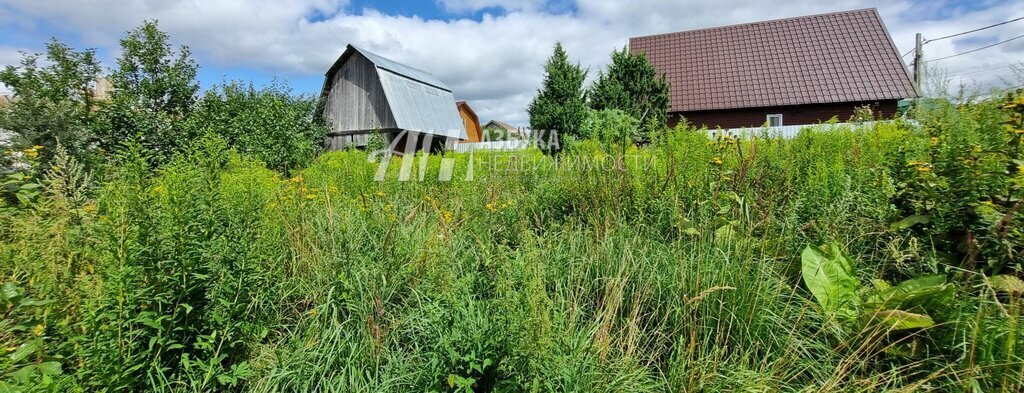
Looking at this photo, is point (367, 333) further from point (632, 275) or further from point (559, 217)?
point (559, 217)

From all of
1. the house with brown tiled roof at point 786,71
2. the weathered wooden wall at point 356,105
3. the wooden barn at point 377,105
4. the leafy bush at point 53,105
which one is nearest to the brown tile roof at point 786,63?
the house with brown tiled roof at point 786,71

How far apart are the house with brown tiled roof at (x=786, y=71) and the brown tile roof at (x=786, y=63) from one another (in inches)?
1.2

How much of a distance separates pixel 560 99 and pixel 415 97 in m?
6.30

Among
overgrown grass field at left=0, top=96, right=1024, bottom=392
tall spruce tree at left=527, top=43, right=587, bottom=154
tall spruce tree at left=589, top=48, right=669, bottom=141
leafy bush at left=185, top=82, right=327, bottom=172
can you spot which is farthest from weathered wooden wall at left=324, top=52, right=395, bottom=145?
overgrown grass field at left=0, top=96, right=1024, bottom=392

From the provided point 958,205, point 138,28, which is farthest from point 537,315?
point 138,28

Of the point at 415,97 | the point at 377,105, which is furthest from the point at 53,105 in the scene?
the point at 415,97

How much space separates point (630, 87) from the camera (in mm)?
14125

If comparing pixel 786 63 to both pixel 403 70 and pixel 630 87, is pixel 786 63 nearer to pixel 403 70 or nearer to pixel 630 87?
pixel 630 87

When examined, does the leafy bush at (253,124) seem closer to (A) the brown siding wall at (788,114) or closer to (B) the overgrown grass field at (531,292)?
(B) the overgrown grass field at (531,292)

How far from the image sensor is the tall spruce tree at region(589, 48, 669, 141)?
13.7 meters

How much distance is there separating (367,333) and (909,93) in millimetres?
19244

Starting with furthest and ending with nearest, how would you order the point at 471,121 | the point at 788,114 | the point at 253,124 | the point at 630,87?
the point at 471,121, the point at 788,114, the point at 630,87, the point at 253,124

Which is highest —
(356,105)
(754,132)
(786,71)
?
(786,71)

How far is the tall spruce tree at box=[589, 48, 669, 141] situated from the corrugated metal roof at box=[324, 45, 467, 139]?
5.85 metres
